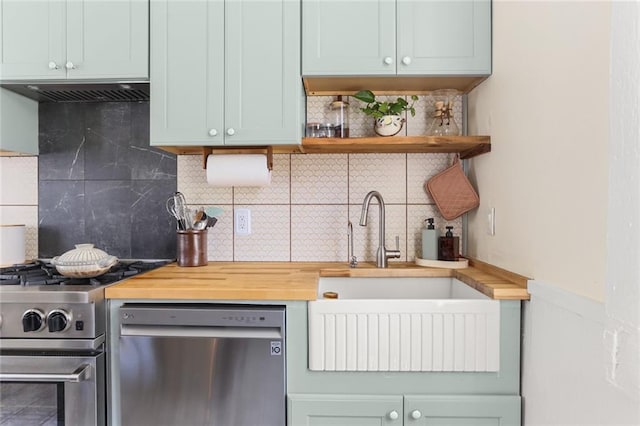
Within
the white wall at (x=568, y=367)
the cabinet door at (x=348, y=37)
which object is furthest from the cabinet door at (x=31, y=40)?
the white wall at (x=568, y=367)

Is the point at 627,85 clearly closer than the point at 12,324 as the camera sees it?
Yes

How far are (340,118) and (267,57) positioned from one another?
424 millimetres

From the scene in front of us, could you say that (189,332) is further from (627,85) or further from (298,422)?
(627,85)

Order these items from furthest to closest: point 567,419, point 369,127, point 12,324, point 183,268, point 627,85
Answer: point 369,127
point 183,268
point 12,324
point 567,419
point 627,85

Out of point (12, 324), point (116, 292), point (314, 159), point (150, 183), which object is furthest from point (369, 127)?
point (12, 324)

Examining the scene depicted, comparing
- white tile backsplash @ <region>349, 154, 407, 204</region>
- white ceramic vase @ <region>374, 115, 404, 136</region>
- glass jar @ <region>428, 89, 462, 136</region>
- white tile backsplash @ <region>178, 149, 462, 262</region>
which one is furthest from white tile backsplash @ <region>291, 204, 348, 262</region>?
glass jar @ <region>428, 89, 462, 136</region>

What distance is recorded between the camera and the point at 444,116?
177 cm

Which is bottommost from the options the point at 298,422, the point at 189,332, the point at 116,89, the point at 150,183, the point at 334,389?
the point at 298,422

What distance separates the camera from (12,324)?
1.25 meters

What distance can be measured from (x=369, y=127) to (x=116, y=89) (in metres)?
1.16

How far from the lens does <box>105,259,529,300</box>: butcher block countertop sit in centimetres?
129

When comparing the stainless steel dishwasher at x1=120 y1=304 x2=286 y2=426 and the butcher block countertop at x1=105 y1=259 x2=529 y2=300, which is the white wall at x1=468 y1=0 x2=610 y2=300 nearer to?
the butcher block countertop at x1=105 y1=259 x2=529 y2=300

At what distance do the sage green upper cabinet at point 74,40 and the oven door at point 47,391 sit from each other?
1073 mm

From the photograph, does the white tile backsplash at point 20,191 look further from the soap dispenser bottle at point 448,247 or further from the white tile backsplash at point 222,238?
the soap dispenser bottle at point 448,247
